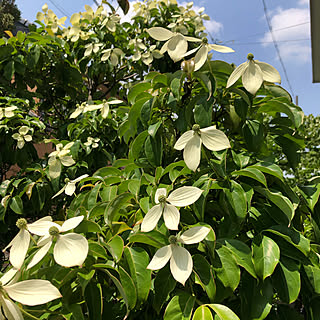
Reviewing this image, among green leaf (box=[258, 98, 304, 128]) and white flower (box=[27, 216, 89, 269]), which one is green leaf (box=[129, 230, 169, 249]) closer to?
white flower (box=[27, 216, 89, 269])

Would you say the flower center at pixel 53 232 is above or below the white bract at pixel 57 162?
below

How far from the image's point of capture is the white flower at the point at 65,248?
0.51 m

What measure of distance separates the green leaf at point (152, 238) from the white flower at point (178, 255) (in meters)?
0.03

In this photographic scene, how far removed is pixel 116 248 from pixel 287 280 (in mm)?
324

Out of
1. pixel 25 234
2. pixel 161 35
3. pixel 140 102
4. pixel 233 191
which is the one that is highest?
pixel 161 35

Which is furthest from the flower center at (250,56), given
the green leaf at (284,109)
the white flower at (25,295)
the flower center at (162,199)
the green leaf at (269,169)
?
the white flower at (25,295)

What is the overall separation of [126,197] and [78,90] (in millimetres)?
1799

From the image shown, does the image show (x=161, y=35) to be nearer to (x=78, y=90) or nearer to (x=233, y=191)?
(x=233, y=191)

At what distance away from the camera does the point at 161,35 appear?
76 centimetres

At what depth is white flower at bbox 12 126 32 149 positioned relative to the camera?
5.30 feet

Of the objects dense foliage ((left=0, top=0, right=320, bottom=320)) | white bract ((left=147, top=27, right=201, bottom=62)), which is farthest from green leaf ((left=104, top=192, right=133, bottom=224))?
white bract ((left=147, top=27, right=201, bottom=62))

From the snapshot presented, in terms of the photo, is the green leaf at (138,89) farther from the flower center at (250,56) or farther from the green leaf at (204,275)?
the green leaf at (204,275)

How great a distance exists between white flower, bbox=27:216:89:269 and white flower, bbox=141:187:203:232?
120 mm

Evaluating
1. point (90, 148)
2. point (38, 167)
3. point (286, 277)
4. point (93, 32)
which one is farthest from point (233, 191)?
point (93, 32)
